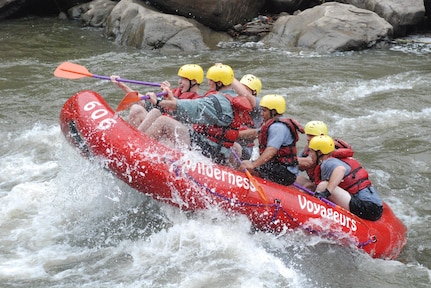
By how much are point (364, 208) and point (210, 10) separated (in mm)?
8695

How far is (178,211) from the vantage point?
5.20m

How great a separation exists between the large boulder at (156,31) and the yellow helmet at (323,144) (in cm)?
742

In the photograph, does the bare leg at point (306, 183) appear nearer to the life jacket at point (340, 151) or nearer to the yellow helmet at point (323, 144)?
the life jacket at point (340, 151)

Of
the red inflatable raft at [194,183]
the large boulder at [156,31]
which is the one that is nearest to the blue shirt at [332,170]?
the red inflatable raft at [194,183]

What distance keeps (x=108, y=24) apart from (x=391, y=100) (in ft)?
23.6

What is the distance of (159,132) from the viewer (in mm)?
5363

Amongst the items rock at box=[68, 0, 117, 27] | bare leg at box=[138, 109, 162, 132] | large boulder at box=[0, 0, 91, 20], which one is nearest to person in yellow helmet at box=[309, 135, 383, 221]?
bare leg at box=[138, 109, 162, 132]

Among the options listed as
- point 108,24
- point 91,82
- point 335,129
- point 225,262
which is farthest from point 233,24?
point 225,262

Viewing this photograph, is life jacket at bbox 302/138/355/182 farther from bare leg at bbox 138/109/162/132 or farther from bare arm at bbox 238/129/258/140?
bare leg at bbox 138/109/162/132

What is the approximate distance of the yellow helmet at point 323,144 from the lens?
5480 millimetres

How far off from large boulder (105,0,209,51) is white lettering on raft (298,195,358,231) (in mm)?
7871

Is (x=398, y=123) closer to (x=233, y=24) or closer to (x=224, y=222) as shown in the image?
(x=224, y=222)

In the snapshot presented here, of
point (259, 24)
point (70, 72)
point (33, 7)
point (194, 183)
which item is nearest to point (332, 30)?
point (259, 24)

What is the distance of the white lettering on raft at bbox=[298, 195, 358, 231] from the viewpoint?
5.15 metres
